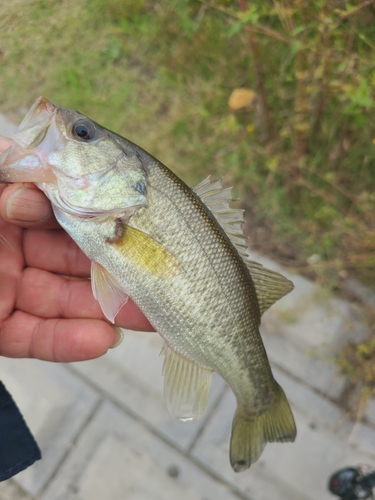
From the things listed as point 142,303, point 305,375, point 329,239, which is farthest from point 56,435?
point 329,239

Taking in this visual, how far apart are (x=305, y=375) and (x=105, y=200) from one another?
1.72 metres

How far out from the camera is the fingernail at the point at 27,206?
134cm

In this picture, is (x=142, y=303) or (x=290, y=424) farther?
(x=290, y=424)

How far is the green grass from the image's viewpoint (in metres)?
2.33

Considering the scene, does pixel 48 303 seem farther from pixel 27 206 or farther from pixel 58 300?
pixel 27 206

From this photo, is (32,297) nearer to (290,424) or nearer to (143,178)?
(143,178)

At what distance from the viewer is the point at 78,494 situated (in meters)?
2.16

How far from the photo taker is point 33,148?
1324 mm

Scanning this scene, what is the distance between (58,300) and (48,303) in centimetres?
4

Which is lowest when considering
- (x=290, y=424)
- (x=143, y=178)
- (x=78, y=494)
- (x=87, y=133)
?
(x=78, y=494)

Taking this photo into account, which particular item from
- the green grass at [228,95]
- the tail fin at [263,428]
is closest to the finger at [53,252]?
the tail fin at [263,428]

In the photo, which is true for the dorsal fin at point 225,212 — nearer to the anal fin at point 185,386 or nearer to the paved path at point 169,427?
the anal fin at point 185,386

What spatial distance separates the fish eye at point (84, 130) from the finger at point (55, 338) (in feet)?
2.40

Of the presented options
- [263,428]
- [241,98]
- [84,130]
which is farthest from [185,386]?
[241,98]
